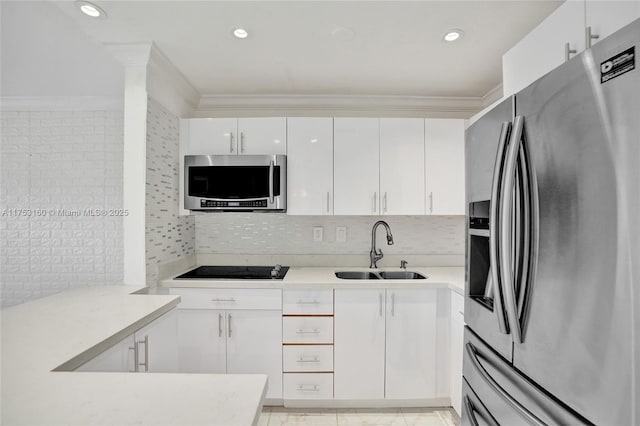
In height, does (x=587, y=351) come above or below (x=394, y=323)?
above

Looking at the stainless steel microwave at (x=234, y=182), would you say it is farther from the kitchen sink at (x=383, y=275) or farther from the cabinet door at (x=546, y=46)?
the cabinet door at (x=546, y=46)

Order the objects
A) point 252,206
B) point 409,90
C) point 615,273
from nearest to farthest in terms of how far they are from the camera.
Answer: point 615,273
point 252,206
point 409,90

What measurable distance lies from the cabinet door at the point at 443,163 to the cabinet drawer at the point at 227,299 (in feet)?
4.50

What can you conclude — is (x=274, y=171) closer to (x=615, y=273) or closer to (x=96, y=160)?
(x=96, y=160)

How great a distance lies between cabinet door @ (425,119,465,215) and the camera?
2479 millimetres

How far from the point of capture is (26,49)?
201 cm

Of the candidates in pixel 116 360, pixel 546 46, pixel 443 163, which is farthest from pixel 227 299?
pixel 546 46

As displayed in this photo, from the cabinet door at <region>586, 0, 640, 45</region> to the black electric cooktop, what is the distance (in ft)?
6.69

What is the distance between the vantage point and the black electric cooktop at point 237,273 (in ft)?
7.68

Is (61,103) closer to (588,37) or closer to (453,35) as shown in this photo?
(453,35)

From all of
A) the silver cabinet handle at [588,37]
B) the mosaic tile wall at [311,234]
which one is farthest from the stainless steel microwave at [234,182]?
the silver cabinet handle at [588,37]

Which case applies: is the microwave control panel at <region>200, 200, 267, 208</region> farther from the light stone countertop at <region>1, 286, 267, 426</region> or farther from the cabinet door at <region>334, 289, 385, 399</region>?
the light stone countertop at <region>1, 286, 267, 426</region>

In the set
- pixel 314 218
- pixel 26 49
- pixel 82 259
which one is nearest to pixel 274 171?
pixel 314 218

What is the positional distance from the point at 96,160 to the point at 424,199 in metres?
2.92
